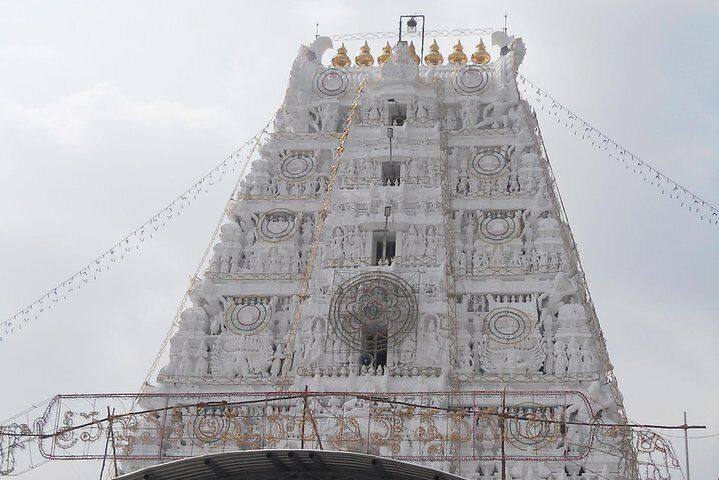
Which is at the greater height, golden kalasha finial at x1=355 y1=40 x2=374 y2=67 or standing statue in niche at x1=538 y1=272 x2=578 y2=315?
golden kalasha finial at x1=355 y1=40 x2=374 y2=67

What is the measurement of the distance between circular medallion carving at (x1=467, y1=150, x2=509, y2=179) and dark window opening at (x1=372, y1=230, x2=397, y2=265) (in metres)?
4.53

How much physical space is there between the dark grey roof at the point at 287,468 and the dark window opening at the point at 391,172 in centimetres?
1913

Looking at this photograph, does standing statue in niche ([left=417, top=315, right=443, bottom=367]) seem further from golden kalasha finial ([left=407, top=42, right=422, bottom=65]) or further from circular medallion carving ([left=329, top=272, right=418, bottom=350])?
golden kalasha finial ([left=407, top=42, right=422, bottom=65])

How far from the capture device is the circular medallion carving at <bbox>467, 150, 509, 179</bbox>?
143ft

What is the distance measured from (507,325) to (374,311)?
4.44m

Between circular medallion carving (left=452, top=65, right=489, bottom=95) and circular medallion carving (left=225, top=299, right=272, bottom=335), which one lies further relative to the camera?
circular medallion carving (left=452, top=65, right=489, bottom=95)

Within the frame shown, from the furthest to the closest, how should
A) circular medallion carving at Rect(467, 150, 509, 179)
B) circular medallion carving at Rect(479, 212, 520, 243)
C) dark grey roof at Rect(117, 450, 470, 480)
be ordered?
1. circular medallion carving at Rect(467, 150, 509, 179)
2. circular medallion carving at Rect(479, 212, 520, 243)
3. dark grey roof at Rect(117, 450, 470, 480)

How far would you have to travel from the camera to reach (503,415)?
2952 cm

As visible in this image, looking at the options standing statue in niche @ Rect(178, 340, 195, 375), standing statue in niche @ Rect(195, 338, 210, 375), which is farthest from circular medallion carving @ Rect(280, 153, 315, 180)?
standing statue in niche @ Rect(178, 340, 195, 375)

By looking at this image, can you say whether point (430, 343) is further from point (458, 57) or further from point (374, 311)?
point (458, 57)

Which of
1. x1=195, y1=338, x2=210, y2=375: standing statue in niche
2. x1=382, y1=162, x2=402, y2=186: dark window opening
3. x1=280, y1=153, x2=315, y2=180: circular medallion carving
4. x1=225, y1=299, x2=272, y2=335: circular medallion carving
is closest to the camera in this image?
x1=195, y1=338, x2=210, y2=375: standing statue in niche

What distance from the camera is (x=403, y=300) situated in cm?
3853

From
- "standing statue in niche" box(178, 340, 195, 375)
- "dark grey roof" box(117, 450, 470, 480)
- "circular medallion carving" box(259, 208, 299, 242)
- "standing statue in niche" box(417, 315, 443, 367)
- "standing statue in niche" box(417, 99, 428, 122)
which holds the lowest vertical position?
"dark grey roof" box(117, 450, 470, 480)

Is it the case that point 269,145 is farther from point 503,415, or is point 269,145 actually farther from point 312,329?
point 503,415
